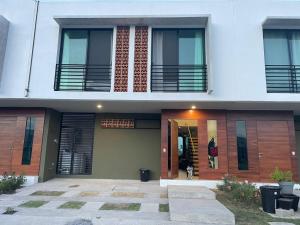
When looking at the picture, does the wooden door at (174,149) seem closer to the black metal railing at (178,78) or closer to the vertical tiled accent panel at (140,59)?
the black metal railing at (178,78)

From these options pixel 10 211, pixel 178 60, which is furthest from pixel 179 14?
pixel 10 211

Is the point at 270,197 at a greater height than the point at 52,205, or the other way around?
the point at 270,197

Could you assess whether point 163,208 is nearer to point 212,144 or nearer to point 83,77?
point 212,144

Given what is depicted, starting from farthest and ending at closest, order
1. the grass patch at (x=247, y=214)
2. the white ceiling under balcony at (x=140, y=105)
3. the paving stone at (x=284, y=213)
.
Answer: the white ceiling under balcony at (x=140, y=105) → the paving stone at (x=284, y=213) → the grass patch at (x=247, y=214)

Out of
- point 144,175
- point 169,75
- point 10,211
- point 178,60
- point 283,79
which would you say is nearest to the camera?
point 10,211

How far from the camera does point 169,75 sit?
8.54 metres

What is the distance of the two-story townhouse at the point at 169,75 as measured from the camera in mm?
8109

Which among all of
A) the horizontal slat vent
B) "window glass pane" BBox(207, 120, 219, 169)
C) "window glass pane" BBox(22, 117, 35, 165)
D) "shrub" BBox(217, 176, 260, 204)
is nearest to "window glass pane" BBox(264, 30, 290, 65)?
"window glass pane" BBox(207, 120, 219, 169)

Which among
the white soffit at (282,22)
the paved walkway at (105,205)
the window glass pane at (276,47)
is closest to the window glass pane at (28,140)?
the paved walkway at (105,205)

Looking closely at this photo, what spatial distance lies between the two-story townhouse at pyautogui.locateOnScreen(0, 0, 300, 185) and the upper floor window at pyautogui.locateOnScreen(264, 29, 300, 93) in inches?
1.5

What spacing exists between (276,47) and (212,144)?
434 cm

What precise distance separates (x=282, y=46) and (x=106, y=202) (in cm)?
820

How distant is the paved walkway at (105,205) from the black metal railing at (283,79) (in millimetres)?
4680

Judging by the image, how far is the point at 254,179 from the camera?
346 inches
